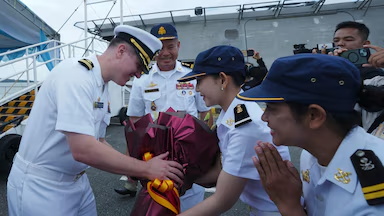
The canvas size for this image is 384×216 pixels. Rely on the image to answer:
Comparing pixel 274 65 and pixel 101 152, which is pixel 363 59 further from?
pixel 101 152

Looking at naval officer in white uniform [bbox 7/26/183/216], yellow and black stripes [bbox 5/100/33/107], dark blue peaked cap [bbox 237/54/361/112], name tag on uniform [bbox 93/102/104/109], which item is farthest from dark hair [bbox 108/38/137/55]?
yellow and black stripes [bbox 5/100/33/107]

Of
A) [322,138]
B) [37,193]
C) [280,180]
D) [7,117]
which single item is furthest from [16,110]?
[322,138]

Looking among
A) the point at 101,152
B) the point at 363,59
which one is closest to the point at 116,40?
the point at 101,152

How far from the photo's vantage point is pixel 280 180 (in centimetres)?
104

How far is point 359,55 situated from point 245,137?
44.5 inches

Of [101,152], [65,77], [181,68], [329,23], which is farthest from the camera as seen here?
[329,23]

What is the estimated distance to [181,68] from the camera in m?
2.97

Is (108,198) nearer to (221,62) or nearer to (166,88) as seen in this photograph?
(166,88)

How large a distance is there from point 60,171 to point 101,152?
1.63 feet

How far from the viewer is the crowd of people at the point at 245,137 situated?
0.90m

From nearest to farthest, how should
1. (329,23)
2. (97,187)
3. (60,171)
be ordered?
(60,171), (97,187), (329,23)

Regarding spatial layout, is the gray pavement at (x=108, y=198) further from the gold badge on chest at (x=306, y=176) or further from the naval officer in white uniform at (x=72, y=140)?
the gold badge on chest at (x=306, y=176)

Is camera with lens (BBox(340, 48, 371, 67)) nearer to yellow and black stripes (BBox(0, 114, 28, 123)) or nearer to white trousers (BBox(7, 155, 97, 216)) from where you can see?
white trousers (BBox(7, 155, 97, 216))

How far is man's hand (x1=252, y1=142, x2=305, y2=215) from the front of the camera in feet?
3.38
